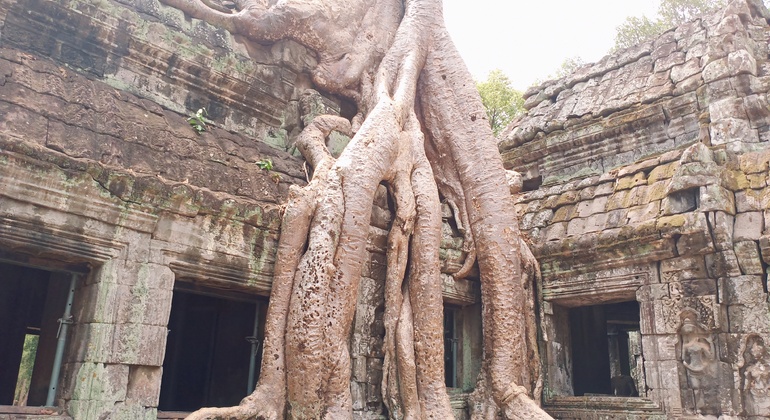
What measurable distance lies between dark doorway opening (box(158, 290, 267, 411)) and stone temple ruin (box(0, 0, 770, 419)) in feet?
0.07

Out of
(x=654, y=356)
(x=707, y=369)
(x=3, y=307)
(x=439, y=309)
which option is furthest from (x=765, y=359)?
(x=3, y=307)

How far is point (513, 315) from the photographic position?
5.02 meters

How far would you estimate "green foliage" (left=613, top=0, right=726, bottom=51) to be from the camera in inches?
616

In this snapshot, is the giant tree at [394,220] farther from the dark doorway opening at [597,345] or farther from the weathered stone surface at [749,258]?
the dark doorway opening at [597,345]

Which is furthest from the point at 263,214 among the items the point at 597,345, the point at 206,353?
the point at 597,345

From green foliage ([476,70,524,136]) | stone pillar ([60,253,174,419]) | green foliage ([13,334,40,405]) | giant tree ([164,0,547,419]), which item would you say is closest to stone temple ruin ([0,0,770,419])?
stone pillar ([60,253,174,419])

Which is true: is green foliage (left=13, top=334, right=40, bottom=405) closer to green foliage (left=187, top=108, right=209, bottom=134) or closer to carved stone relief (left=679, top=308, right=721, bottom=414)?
green foliage (left=187, top=108, right=209, bottom=134)

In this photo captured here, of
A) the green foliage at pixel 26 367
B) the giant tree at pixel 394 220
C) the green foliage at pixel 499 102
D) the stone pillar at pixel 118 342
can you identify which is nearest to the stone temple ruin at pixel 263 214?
the stone pillar at pixel 118 342

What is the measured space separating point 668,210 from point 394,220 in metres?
2.23

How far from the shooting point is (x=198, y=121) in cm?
447

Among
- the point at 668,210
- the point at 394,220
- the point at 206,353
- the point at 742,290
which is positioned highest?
the point at 668,210

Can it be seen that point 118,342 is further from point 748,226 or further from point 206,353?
point 748,226

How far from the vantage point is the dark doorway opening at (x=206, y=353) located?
5.97m

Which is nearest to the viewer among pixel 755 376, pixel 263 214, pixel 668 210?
pixel 263 214
